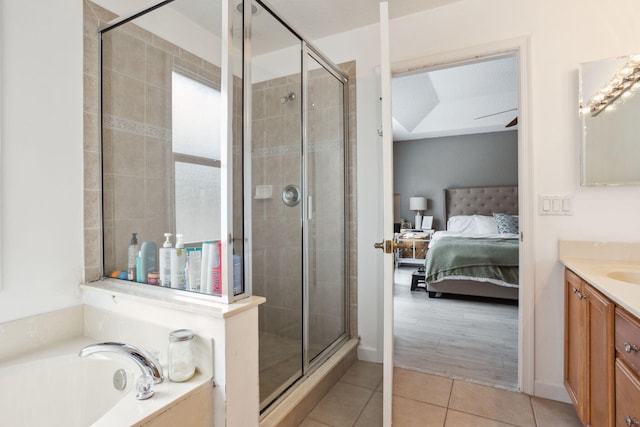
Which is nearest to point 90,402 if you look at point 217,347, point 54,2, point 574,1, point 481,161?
point 217,347

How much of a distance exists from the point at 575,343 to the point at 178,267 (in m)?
1.99

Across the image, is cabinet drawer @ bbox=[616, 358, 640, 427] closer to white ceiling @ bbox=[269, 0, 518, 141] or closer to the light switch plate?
the light switch plate

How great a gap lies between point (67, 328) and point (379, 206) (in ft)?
6.35

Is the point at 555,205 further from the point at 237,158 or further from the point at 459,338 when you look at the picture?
the point at 237,158

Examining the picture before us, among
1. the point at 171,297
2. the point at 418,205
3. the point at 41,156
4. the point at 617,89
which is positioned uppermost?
the point at 617,89

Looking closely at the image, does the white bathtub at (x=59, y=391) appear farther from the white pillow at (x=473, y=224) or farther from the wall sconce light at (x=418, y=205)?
the wall sconce light at (x=418, y=205)

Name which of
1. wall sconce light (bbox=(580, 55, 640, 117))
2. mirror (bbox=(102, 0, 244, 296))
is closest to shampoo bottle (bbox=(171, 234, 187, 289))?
mirror (bbox=(102, 0, 244, 296))

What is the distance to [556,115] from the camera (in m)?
1.83

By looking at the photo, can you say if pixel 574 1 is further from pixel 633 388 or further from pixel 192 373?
pixel 192 373

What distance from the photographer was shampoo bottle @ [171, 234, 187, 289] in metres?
1.41

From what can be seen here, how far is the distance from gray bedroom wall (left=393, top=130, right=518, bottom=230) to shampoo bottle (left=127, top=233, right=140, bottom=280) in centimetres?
554

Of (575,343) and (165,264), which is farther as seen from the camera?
(575,343)

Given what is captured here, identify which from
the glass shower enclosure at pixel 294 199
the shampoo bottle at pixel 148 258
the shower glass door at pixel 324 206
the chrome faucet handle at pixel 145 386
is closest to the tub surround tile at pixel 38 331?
the shampoo bottle at pixel 148 258

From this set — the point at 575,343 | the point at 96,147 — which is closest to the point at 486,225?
the point at 575,343
